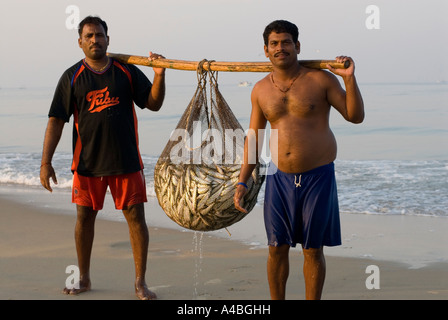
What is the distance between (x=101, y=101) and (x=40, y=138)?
41.5ft

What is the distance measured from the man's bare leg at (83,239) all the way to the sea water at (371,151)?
372 centimetres

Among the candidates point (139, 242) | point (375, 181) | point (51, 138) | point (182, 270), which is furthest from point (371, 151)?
point (51, 138)

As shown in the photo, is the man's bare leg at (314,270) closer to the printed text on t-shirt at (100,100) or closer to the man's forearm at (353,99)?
the man's forearm at (353,99)

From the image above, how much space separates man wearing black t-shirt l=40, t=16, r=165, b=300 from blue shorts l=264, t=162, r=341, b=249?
109 centimetres

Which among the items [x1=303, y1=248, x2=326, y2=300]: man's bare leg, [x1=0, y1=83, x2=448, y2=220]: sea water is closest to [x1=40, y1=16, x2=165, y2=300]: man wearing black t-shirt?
[x1=303, y1=248, x2=326, y2=300]: man's bare leg

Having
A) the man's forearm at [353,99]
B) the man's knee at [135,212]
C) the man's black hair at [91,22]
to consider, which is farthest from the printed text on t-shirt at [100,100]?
the man's forearm at [353,99]

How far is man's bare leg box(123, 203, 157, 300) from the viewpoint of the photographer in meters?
4.69

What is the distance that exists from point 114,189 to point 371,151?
966 cm

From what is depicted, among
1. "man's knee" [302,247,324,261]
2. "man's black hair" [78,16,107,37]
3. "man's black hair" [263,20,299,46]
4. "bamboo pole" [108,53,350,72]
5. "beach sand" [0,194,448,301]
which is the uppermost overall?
"man's black hair" [78,16,107,37]

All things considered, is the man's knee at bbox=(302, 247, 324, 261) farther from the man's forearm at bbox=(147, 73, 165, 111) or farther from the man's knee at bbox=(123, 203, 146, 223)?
the man's forearm at bbox=(147, 73, 165, 111)

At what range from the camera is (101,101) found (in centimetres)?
457

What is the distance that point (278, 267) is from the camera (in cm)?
407

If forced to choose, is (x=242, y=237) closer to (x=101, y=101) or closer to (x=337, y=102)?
(x=101, y=101)

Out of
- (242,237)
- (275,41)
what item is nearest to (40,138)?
(242,237)
